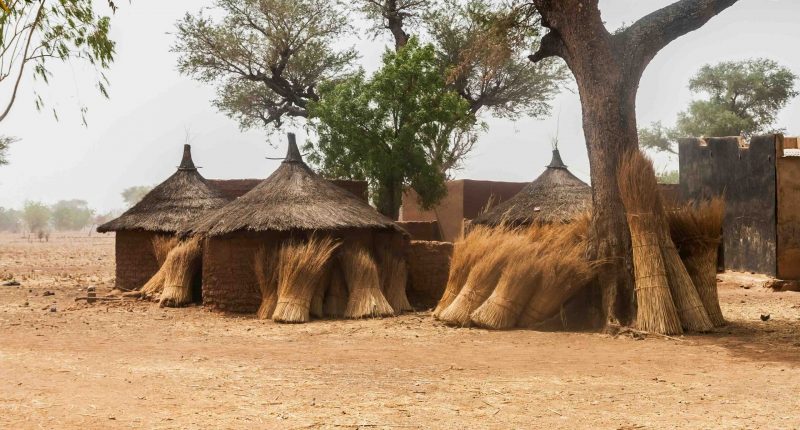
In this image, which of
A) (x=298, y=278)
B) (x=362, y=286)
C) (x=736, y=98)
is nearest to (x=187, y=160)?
(x=298, y=278)

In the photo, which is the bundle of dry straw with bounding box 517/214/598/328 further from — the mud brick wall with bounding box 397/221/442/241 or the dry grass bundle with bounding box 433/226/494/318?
the mud brick wall with bounding box 397/221/442/241

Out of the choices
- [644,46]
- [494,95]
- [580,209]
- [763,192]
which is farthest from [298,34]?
[644,46]

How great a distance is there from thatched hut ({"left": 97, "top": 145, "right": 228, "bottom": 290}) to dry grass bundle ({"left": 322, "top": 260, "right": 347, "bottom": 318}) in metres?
3.42

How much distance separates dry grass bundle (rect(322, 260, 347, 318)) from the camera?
1024 cm

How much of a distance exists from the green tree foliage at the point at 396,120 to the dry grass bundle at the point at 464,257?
6.89 m

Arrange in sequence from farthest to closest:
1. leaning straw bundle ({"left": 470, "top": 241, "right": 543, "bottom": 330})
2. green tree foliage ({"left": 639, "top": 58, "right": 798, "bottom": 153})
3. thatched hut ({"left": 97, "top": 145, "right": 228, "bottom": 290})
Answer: green tree foliage ({"left": 639, "top": 58, "right": 798, "bottom": 153}) < thatched hut ({"left": 97, "top": 145, "right": 228, "bottom": 290}) < leaning straw bundle ({"left": 470, "top": 241, "right": 543, "bottom": 330})

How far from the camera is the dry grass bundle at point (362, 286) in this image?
10008mm

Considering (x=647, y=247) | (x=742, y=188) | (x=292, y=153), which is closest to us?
(x=647, y=247)

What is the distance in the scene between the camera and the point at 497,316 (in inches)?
349

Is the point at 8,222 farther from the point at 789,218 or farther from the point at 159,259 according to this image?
the point at 789,218

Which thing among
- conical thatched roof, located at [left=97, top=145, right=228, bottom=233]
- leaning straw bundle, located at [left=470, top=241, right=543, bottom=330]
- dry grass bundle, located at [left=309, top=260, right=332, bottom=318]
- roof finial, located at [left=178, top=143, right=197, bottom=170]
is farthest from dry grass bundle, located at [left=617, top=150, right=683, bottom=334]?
roof finial, located at [left=178, top=143, right=197, bottom=170]

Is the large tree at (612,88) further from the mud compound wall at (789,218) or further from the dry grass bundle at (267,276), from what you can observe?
the mud compound wall at (789,218)

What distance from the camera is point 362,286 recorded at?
402 inches

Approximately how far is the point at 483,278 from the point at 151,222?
627 cm
